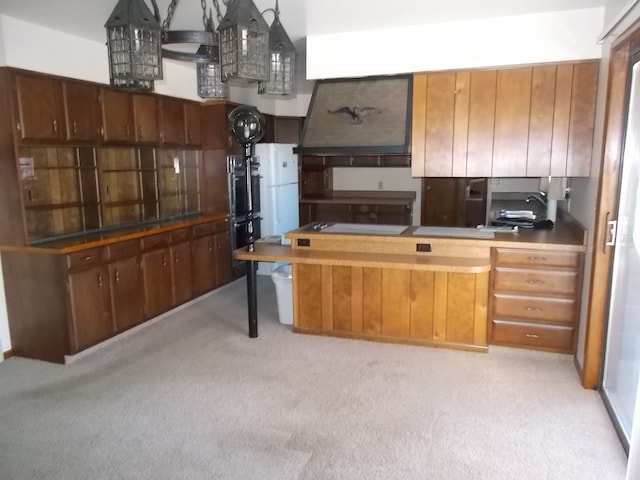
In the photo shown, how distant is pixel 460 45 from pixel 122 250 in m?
3.08

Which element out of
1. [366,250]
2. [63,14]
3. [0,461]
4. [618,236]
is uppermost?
[63,14]

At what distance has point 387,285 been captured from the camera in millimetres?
3725

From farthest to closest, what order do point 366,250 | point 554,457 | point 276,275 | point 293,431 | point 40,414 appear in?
point 276,275 < point 366,250 < point 40,414 < point 293,431 < point 554,457

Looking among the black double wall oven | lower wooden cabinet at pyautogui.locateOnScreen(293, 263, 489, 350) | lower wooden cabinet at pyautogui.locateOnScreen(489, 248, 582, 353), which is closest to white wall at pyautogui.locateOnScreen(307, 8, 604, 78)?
lower wooden cabinet at pyautogui.locateOnScreen(489, 248, 582, 353)

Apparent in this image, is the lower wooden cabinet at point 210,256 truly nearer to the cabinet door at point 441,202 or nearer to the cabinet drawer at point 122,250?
the cabinet drawer at point 122,250

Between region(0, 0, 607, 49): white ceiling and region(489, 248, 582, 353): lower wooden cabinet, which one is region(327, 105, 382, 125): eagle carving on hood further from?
region(489, 248, 582, 353): lower wooden cabinet

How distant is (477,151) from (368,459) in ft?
7.88

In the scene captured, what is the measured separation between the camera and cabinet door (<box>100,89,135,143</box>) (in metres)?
3.99

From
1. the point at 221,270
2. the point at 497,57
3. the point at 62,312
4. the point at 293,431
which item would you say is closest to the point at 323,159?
the point at 221,270

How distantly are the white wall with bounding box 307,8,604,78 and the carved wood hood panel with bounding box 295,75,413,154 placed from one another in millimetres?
141

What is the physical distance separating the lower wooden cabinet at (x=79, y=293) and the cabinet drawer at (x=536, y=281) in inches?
114

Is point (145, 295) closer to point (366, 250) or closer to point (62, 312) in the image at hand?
point (62, 312)

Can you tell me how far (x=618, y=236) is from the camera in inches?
106

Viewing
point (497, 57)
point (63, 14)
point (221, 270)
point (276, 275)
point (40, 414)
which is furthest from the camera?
point (221, 270)
